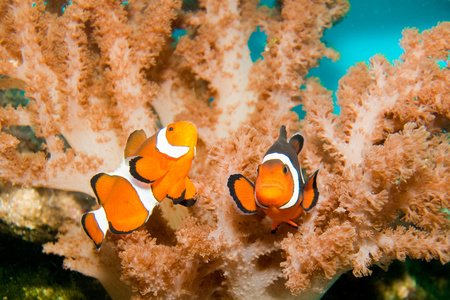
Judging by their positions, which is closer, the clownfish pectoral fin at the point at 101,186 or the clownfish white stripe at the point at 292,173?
the clownfish white stripe at the point at 292,173

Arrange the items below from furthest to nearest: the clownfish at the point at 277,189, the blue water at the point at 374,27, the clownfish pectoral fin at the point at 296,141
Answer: the blue water at the point at 374,27 < the clownfish pectoral fin at the point at 296,141 < the clownfish at the point at 277,189

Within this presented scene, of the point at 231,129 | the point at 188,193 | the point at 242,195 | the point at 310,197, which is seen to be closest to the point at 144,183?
the point at 188,193

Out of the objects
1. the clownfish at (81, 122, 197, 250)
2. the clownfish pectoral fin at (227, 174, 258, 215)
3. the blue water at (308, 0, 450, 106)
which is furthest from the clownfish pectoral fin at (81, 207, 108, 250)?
the blue water at (308, 0, 450, 106)

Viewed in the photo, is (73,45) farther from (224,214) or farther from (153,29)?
(224,214)

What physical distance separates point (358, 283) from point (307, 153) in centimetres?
151

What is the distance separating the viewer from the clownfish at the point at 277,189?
138cm

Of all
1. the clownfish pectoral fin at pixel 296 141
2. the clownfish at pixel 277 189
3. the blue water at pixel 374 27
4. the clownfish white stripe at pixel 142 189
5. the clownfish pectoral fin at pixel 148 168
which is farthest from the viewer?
the blue water at pixel 374 27

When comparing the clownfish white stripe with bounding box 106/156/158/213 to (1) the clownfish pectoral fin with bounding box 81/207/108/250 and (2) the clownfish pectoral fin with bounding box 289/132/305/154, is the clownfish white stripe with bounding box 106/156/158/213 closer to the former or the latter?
(1) the clownfish pectoral fin with bounding box 81/207/108/250

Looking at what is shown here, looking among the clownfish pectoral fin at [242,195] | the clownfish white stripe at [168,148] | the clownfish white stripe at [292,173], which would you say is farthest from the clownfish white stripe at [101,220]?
the clownfish white stripe at [292,173]

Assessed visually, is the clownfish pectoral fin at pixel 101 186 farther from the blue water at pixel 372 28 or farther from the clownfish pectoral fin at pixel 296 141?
the blue water at pixel 372 28

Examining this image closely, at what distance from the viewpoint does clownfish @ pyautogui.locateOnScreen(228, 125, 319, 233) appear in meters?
1.38

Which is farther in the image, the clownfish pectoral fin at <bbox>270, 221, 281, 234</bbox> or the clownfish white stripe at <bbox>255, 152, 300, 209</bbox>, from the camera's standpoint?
the clownfish pectoral fin at <bbox>270, 221, 281, 234</bbox>

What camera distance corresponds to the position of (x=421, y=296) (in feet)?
8.69

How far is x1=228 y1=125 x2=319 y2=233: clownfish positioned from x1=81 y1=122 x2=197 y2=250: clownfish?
28 cm
